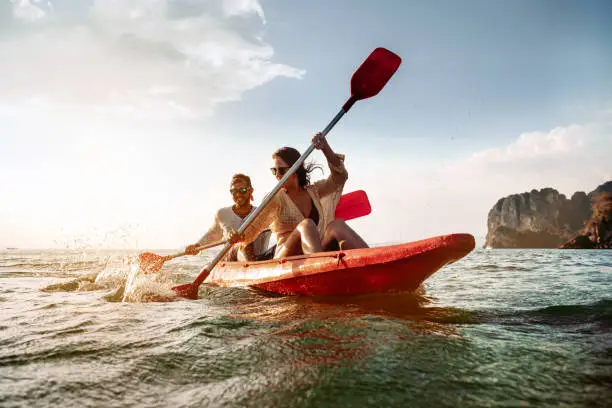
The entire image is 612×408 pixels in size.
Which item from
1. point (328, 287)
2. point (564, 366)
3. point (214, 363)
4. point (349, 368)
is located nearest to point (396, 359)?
point (349, 368)

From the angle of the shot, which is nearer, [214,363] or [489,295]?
[214,363]

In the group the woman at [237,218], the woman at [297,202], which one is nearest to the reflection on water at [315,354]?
the woman at [297,202]

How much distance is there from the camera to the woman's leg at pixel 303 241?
4379mm

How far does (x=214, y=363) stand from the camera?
6.74 feet

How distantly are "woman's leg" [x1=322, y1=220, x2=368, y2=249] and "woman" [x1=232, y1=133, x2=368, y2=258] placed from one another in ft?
0.20

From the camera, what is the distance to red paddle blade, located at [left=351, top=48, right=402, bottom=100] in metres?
5.73

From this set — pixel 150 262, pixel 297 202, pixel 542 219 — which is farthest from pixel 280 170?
pixel 542 219

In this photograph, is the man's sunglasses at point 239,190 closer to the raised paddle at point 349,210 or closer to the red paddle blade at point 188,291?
the raised paddle at point 349,210

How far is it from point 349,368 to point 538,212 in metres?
98.7

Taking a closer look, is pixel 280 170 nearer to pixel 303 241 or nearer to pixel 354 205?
pixel 303 241

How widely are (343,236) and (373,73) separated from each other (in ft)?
9.36

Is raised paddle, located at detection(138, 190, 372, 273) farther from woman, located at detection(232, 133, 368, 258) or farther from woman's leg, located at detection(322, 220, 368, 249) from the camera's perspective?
woman's leg, located at detection(322, 220, 368, 249)

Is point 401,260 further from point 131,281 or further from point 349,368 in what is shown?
point 131,281

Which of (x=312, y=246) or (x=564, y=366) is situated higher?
(x=312, y=246)
